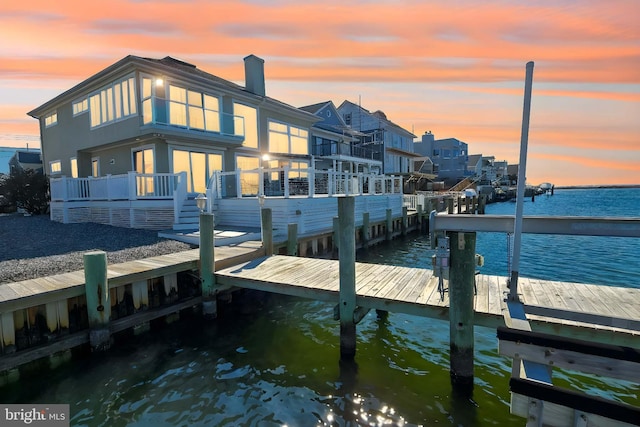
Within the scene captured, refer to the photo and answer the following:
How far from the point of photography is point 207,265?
25.7 feet

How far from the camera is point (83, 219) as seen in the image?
16.5 metres

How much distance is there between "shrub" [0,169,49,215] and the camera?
2102 centimetres

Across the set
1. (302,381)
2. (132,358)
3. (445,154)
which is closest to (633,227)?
(302,381)

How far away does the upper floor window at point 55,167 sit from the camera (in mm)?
21875

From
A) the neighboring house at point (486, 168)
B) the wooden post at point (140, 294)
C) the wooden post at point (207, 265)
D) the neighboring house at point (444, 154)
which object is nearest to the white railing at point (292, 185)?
the wooden post at point (207, 265)

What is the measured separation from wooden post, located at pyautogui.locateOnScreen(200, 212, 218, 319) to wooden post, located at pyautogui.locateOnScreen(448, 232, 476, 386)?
207 inches

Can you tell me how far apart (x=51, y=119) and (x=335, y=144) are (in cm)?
2084

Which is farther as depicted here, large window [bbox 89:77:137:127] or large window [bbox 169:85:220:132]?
large window [bbox 169:85:220:132]

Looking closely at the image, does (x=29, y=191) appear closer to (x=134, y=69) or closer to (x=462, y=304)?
(x=134, y=69)

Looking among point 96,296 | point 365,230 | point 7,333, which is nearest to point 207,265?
point 96,296

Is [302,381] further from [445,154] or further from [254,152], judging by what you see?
[445,154]

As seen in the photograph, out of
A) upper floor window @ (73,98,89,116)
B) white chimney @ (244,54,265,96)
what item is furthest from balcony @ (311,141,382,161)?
upper floor window @ (73,98,89,116)

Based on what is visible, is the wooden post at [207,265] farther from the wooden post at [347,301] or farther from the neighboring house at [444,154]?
the neighboring house at [444,154]

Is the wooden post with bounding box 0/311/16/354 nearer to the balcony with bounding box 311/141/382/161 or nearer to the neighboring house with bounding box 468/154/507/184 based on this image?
the balcony with bounding box 311/141/382/161
